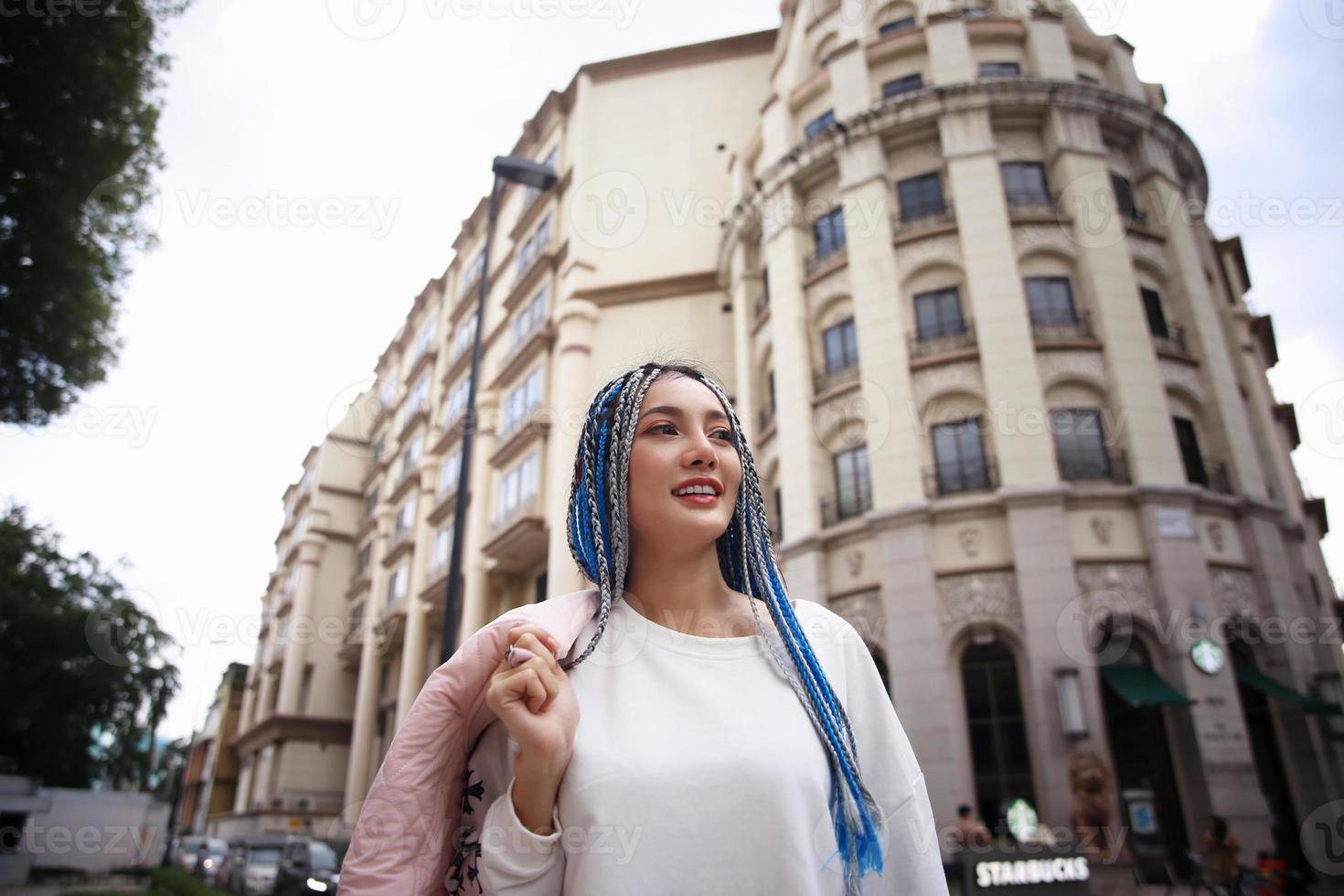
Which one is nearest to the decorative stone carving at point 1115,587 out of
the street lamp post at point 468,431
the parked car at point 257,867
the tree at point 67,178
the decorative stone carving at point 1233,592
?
the decorative stone carving at point 1233,592

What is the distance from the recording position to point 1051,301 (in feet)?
57.7

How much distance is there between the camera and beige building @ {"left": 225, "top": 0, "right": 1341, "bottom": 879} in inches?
569

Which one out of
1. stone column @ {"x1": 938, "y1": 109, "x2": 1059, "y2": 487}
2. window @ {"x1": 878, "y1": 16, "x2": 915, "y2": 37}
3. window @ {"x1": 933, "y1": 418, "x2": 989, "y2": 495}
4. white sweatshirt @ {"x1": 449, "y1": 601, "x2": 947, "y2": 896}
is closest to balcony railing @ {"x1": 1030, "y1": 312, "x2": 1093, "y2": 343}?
stone column @ {"x1": 938, "y1": 109, "x2": 1059, "y2": 487}

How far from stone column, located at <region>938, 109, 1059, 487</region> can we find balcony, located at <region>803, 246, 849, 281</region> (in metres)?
2.73

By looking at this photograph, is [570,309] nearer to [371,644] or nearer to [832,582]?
[832,582]

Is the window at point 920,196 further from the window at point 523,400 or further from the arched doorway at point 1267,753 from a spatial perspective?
the window at point 523,400

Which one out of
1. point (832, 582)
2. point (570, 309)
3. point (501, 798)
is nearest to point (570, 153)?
point (570, 309)

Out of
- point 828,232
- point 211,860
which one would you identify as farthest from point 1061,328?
point 211,860

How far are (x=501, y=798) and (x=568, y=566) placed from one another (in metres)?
18.5

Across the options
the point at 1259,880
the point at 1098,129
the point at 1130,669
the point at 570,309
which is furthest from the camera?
Result: the point at 570,309

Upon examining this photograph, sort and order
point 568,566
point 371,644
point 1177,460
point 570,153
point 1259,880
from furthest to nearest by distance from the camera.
Result: point 371,644 < point 570,153 < point 568,566 < point 1177,460 < point 1259,880

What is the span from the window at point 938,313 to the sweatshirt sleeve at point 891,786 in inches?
665

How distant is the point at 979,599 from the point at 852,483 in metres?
3.71

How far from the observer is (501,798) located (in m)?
1.72
